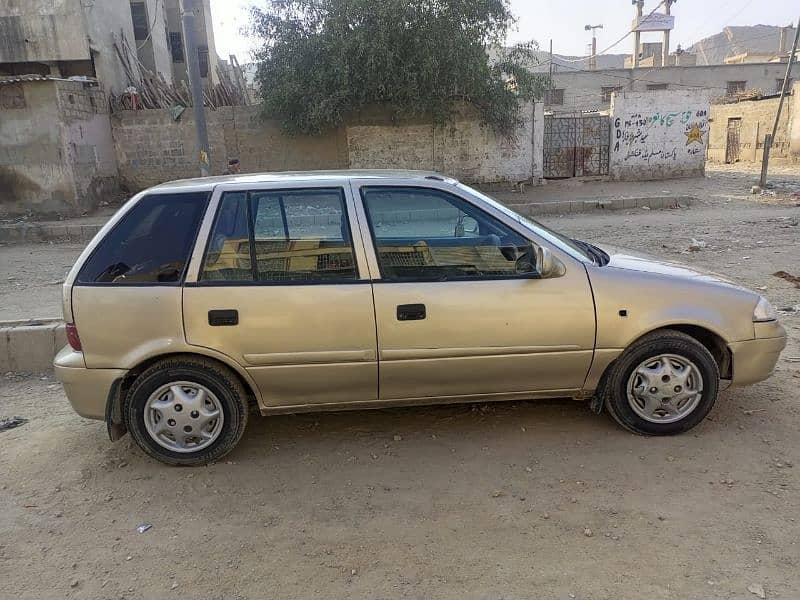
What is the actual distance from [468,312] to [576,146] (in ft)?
59.0

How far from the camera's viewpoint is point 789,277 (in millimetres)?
7090

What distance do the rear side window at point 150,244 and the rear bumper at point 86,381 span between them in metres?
0.46

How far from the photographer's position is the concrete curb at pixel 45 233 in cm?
1285

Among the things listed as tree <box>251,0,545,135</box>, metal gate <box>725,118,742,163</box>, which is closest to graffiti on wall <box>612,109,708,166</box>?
tree <box>251,0,545,135</box>

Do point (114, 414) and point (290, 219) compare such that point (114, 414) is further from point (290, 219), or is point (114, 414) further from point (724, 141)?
point (724, 141)

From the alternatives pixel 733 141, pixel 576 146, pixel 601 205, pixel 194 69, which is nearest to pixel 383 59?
pixel 194 69

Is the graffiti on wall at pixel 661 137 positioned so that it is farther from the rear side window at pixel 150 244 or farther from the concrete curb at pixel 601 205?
the rear side window at pixel 150 244

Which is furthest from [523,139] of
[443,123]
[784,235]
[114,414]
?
[114,414]

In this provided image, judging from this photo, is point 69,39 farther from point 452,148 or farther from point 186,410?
point 186,410

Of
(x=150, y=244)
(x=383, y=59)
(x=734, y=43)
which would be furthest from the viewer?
(x=734, y=43)

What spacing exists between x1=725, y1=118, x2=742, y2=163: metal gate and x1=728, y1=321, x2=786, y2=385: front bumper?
26659 millimetres

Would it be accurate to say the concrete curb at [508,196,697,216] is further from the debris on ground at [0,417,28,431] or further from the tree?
the debris on ground at [0,417,28,431]

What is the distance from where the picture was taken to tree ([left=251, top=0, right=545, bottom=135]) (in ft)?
46.1

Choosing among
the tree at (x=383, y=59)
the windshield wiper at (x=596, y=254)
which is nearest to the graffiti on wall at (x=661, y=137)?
the tree at (x=383, y=59)
